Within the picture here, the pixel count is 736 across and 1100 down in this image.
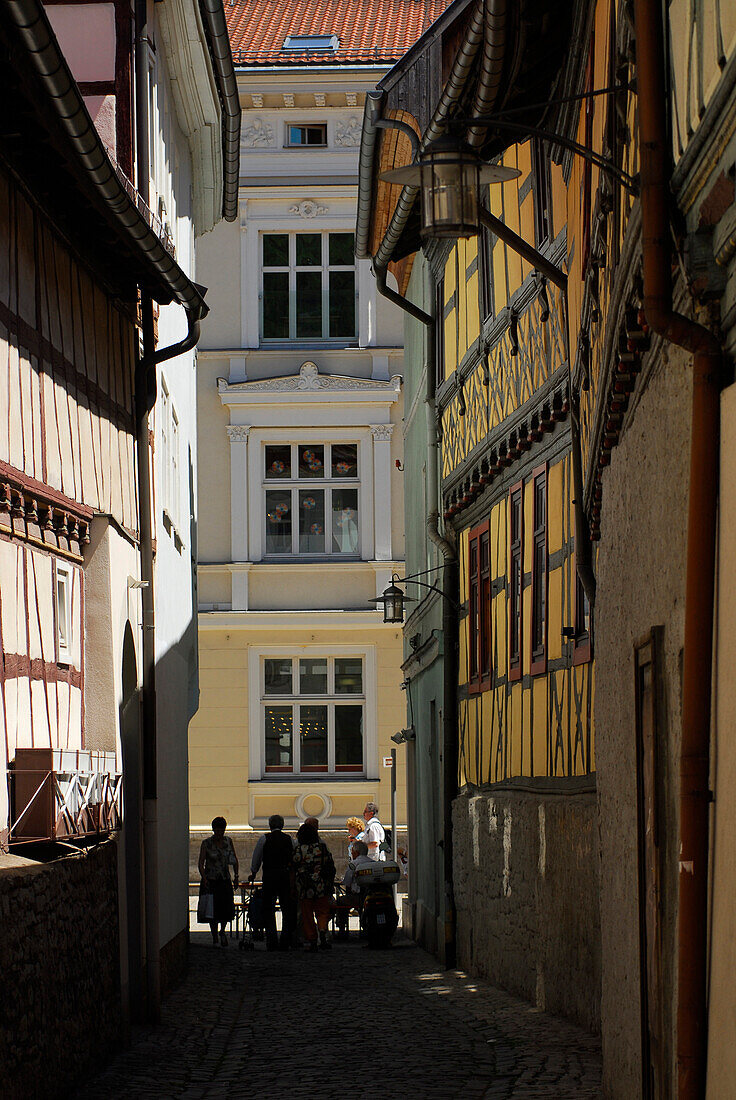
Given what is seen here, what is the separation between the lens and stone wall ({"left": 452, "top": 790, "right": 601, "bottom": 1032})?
1007 cm

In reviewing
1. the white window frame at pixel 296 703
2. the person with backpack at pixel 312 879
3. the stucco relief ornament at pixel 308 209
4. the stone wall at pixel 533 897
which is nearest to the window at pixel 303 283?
the stucco relief ornament at pixel 308 209

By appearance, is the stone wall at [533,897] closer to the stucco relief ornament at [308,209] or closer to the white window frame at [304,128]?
the stucco relief ornament at [308,209]

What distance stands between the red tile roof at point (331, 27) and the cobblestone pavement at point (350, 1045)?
18.6 meters

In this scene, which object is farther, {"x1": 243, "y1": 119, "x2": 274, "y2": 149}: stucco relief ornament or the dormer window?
the dormer window

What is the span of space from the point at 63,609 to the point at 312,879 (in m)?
9.20

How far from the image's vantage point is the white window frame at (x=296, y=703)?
28.4m

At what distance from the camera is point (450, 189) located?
699cm

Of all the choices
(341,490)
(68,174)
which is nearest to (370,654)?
(341,490)

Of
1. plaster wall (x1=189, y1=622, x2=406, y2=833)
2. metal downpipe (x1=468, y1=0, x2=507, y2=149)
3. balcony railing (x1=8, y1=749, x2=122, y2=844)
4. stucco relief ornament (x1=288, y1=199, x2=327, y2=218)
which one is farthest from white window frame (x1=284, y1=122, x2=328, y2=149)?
balcony railing (x1=8, y1=749, x2=122, y2=844)

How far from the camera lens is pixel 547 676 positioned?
11.9 metres

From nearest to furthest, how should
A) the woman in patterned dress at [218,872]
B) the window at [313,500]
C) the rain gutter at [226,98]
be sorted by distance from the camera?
the rain gutter at [226,98]
the woman in patterned dress at [218,872]
the window at [313,500]

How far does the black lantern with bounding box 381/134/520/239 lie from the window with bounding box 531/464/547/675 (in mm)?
Result: 5299

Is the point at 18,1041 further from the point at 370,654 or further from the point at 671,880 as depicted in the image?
the point at 370,654

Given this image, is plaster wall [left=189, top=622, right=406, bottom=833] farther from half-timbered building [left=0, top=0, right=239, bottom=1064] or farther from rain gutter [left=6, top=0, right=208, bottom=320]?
rain gutter [left=6, top=0, right=208, bottom=320]
